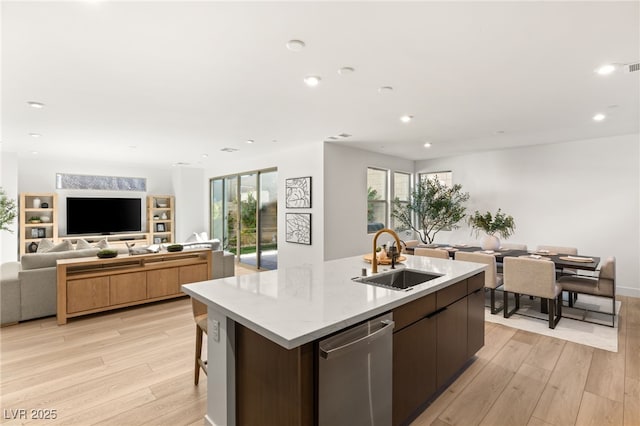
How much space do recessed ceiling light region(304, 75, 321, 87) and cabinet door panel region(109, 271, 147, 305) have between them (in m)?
3.47

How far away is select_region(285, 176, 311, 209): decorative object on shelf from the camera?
5812 millimetres

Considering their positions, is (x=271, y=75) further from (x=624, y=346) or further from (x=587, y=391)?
(x=624, y=346)

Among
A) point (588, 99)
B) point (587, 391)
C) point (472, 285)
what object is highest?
point (588, 99)

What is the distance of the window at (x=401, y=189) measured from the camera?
24.0ft

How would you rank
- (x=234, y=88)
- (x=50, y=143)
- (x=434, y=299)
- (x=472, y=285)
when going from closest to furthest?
(x=434, y=299), (x=472, y=285), (x=234, y=88), (x=50, y=143)

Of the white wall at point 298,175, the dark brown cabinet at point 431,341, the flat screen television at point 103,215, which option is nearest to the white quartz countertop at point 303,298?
the dark brown cabinet at point 431,341

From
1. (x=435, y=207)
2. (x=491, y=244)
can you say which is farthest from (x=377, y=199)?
(x=491, y=244)

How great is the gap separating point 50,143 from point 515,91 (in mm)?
7072

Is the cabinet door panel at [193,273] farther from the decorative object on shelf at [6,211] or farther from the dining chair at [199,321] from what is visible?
the decorative object on shelf at [6,211]

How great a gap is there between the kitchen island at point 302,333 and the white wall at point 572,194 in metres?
4.40

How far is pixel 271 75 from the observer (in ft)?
9.06

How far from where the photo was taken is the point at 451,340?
2.34 m

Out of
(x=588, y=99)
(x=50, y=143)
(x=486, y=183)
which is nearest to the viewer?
(x=588, y=99)

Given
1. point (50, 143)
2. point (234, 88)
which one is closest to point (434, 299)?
point (234, 88)
